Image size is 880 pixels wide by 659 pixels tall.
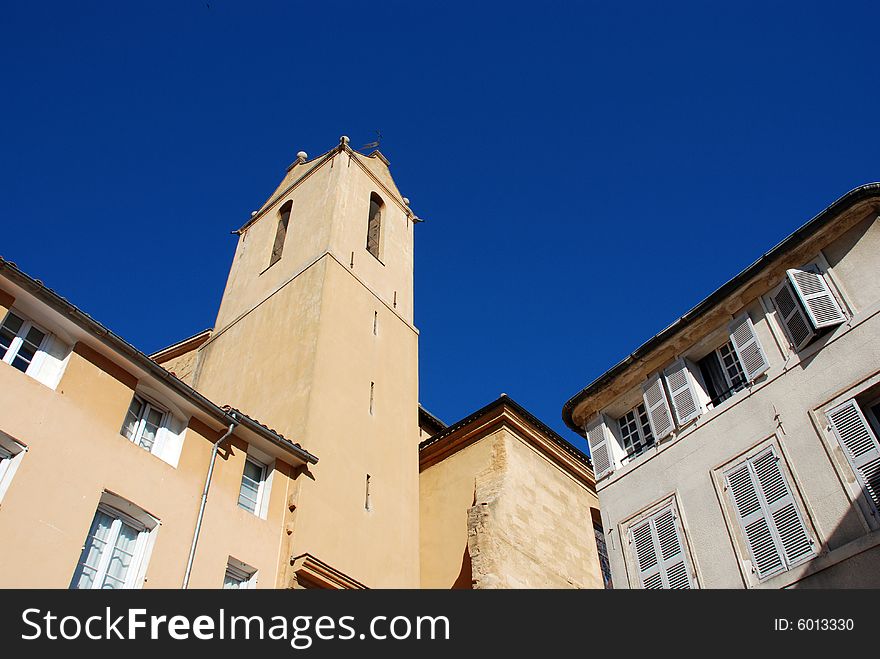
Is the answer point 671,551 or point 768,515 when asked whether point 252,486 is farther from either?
point 768,515

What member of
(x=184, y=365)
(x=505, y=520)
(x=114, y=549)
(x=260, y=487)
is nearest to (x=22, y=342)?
(x=114, y=549)

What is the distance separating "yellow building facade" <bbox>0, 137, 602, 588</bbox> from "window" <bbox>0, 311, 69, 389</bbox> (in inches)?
1.1

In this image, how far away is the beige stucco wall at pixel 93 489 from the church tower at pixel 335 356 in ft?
4.04

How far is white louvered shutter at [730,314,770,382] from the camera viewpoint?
485 inches

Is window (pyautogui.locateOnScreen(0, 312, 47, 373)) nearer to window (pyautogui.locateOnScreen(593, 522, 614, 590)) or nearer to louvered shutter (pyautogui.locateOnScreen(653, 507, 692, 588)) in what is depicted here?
louvered shutter (pyautogui.locateOnScreen(653, 507, 692, 588))

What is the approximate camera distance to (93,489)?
38.2 ft

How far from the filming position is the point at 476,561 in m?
16.2

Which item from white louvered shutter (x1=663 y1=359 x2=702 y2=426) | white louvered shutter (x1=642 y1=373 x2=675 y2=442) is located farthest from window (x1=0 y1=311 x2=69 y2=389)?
white louvered shutter (x1=663 y1=359 x2=702 y2=426)

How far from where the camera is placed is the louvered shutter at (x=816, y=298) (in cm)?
1158

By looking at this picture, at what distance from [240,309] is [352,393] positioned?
6.42 meters
